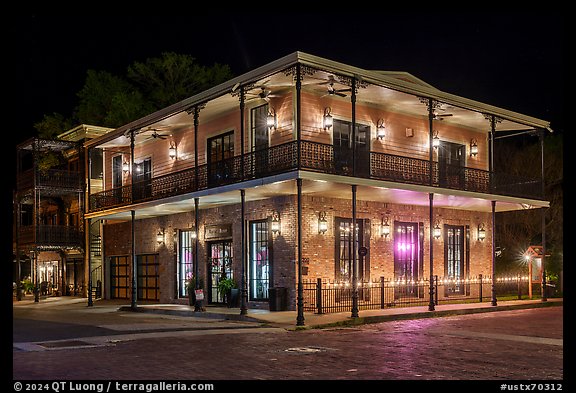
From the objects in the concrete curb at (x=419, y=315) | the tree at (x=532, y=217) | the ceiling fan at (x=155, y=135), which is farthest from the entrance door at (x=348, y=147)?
the tree at (x=532, y=217)

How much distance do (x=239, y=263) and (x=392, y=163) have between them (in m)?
6.44

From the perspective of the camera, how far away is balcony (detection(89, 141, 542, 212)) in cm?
1991

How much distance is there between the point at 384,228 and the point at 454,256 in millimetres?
4780

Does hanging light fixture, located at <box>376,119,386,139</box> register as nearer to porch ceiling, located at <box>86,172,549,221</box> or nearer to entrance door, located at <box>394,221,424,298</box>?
porch ceiling, located at <box>86,172,549,221</box>

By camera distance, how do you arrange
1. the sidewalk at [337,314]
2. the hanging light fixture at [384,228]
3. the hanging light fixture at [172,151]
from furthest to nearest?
the hanging light fixture at [172,151], the hanging light fixture at [384,228], the sidewalk at [337,314]

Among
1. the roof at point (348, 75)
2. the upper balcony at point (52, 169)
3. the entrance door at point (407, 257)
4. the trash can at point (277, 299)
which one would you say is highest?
the roof at point (348, 75)

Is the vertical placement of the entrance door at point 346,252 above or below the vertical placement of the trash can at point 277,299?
above

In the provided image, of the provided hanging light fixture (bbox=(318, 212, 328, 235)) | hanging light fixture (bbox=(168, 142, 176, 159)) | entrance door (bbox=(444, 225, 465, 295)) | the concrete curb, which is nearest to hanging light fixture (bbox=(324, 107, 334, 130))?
hanging light fixture (bbox=(318, 212, 328, 235))

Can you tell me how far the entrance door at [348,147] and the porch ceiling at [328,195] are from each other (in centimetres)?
84

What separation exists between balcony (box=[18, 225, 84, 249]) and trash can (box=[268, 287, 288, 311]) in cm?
1699

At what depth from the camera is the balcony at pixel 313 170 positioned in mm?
19906

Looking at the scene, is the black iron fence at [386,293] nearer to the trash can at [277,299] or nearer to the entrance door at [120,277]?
the trash can at [277,299]

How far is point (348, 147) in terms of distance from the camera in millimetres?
22609

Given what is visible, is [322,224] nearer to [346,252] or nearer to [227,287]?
[346,252]
